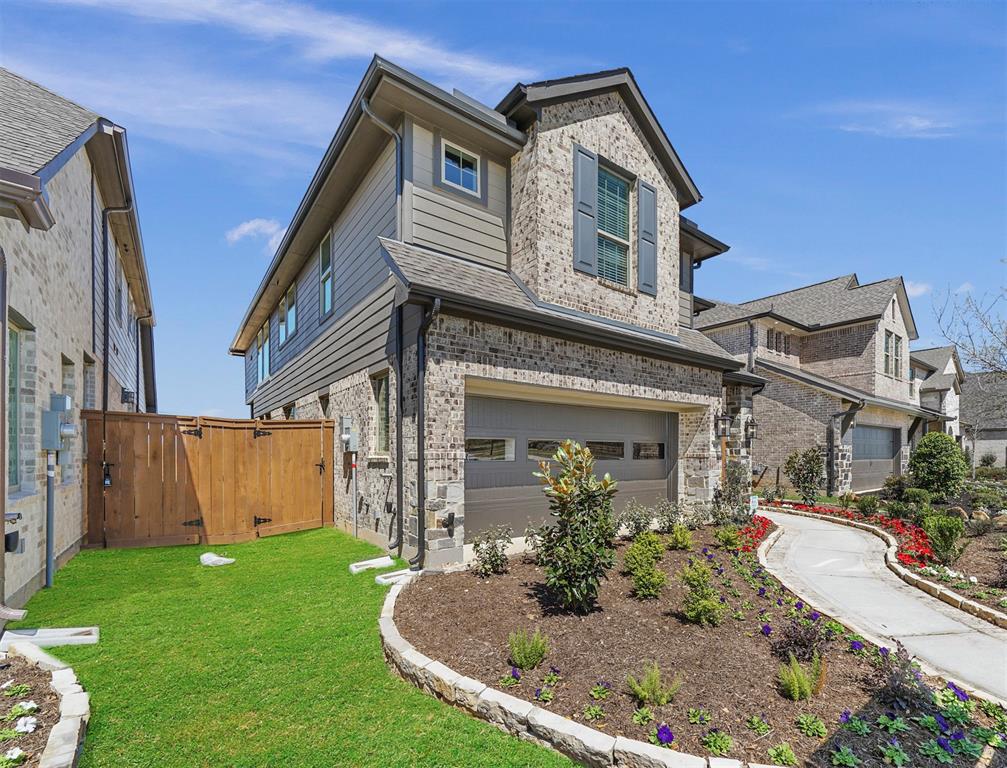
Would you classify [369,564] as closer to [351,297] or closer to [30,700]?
[30,700]

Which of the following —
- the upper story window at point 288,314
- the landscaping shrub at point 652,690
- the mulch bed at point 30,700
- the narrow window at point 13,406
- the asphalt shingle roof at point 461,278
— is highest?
the upper story window at point 288,314

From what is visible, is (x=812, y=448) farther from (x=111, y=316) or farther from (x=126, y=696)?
(x=111, y=316)

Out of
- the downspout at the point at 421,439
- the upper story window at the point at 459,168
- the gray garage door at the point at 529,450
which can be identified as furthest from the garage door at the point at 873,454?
the downspout at the point at 421,439

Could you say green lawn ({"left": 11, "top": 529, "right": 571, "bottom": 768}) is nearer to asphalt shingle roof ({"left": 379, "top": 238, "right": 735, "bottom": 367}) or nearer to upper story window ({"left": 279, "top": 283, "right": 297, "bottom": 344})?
asphalt shingle roof ({"left": 379, "top": 238, "right": 735, "bottom": 367})

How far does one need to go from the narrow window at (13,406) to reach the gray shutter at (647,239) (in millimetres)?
9239

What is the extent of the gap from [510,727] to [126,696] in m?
2.76

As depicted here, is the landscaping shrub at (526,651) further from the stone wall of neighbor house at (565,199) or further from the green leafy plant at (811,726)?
the stone wall of neighbor house at (565,199)

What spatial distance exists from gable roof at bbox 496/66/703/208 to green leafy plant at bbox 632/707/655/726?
8.23m

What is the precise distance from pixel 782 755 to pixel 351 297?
29.5 ft

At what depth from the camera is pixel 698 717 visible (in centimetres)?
324

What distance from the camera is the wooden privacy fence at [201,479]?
7.72 metres

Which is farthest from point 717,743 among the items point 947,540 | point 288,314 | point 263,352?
point 263,352

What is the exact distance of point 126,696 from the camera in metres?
3.57

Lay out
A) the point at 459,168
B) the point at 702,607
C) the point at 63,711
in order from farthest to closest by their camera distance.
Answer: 1. the point at 459,168
2. the point at 702,607
3. the point at 63,711
